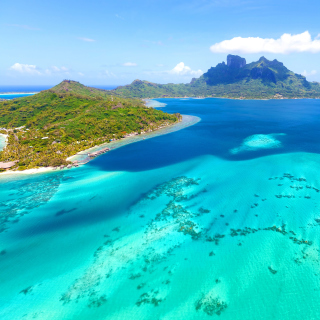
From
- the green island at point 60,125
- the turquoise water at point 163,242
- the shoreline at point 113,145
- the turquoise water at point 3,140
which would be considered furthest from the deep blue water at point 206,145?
the turquoise water at point 3,140

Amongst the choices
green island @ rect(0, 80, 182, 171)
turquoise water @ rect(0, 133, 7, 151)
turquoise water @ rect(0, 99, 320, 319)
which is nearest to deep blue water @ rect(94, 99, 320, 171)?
turquoise water @ rect(0, 99, 320, 319)

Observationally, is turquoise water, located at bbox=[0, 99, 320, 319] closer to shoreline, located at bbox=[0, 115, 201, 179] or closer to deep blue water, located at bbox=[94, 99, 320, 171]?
shoreline, located at bbox=[0, 115, 201, 179]

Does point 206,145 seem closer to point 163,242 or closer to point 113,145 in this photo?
point 113,145

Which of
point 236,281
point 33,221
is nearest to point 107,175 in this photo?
point 33,221

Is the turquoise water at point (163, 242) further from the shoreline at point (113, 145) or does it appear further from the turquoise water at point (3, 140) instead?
the turquoise water at point (3, 140)

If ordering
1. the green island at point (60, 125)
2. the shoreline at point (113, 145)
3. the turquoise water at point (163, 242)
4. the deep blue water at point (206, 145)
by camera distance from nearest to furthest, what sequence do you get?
the turquoise water at point (163, 242), the shoreline at point (113, 145), the deep blue water at point (206, 145), the green island at point (60, 125)

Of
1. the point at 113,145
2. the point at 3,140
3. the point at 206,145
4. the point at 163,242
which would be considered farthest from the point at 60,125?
the point at 163,242
